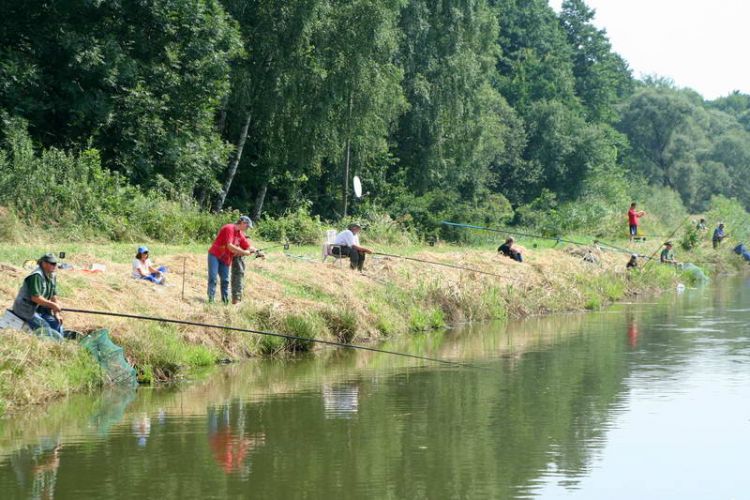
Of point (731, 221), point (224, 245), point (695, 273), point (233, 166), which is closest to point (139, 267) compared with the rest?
point (224, 245)

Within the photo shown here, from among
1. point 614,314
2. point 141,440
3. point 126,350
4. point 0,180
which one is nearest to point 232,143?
point 0,180

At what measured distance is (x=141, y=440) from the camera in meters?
12.4

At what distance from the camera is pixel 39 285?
14.0 metres

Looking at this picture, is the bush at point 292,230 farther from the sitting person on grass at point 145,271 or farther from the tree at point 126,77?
the sitting person on grass at point 145,271

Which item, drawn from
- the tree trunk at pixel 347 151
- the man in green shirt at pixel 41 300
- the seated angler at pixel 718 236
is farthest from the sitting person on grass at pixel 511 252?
the seated angler at pixel 718 236

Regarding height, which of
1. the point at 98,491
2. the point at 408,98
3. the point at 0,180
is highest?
the point at 408,98

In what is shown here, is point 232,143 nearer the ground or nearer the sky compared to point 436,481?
nearer the sky

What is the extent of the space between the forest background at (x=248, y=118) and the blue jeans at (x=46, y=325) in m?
10.2

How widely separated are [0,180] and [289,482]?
1792 centimetres

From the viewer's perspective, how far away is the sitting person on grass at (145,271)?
19.2 metres

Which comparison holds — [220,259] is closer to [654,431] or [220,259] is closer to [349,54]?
[654,431]

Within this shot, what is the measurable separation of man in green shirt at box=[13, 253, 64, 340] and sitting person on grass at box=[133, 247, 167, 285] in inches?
180

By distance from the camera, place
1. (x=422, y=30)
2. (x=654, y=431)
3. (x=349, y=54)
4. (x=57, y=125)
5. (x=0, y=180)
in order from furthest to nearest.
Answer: (x=422, y=30)
(x=349, y=54)
(x=57, y=125)
(x=0, y=180)
(x=654, y=431)

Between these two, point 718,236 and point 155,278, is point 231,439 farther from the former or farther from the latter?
point 718,236
